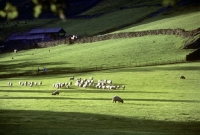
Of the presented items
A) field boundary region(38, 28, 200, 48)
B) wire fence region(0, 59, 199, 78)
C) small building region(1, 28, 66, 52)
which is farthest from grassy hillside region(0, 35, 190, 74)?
small building region(1, 28, 66, 52)

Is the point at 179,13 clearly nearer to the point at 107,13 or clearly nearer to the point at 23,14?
the point at 107,13

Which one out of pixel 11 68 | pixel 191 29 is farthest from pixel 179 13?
pixel 11 68

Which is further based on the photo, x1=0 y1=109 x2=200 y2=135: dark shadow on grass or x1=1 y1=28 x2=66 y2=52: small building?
x1=1 y1=28 x2=66 y2=52: small building

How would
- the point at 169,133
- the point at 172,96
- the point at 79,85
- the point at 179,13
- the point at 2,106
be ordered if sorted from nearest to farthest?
the point at 169,133, the point at 2,106, the point at 172,96, the point at 79,85, the point at 179,13

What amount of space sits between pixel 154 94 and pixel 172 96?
2.48 metres

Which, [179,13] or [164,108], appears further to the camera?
[179,13]

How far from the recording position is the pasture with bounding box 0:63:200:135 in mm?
23234

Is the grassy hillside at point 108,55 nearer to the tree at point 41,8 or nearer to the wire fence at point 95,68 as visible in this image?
the wire fence at point 95,68

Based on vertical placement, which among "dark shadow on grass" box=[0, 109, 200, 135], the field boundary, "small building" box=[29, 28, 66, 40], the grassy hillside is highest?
"small building" box=[29, 28, 66, 40]

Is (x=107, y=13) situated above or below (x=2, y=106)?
above

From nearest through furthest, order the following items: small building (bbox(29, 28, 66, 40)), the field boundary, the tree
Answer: the tree → the field boundary → small building (bbox(29, 28, 66, 40))

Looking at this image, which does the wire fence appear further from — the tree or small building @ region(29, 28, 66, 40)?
small building @ region(29, 28, 66, 40)

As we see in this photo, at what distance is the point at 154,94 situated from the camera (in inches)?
1564

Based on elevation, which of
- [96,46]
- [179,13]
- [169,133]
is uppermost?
[179,13]
